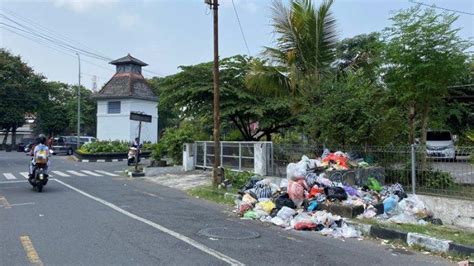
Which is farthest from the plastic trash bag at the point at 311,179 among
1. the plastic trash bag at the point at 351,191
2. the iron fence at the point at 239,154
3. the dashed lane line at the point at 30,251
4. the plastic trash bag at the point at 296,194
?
the dashed lane line at the point at 30,251

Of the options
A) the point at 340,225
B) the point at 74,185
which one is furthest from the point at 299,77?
the point at 74,185

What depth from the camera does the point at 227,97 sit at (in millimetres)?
19375

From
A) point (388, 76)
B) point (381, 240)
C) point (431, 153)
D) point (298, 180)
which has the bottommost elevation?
point (381, 240)

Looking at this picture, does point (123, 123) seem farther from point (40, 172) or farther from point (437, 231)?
point (437, 231)

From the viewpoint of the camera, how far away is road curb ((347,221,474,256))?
6771 millimetres

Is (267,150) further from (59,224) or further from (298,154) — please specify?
(59,224)

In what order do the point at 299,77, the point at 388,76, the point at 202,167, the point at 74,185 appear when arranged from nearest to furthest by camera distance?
1. the point at 388,76
2. the point at 299,77
3. the point at 74,185
4. the point at 202,167

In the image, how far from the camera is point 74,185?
15.5 metres

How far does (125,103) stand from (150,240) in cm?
3588

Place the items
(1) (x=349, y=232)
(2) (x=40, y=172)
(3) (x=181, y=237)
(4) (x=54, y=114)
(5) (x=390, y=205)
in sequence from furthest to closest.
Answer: (4) (x=54, y=114) < (2) (x=40, y=172) < (5) (x=390, y=205) < (1) (x=349, y=232) < (3) (x=181, y=237)

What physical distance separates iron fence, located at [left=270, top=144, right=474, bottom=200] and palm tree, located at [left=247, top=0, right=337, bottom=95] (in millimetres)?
2986

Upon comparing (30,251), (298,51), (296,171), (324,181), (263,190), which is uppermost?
(298,51)

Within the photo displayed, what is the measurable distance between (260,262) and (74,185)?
11.2m

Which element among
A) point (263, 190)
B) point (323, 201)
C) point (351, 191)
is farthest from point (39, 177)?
point (351, 191)
